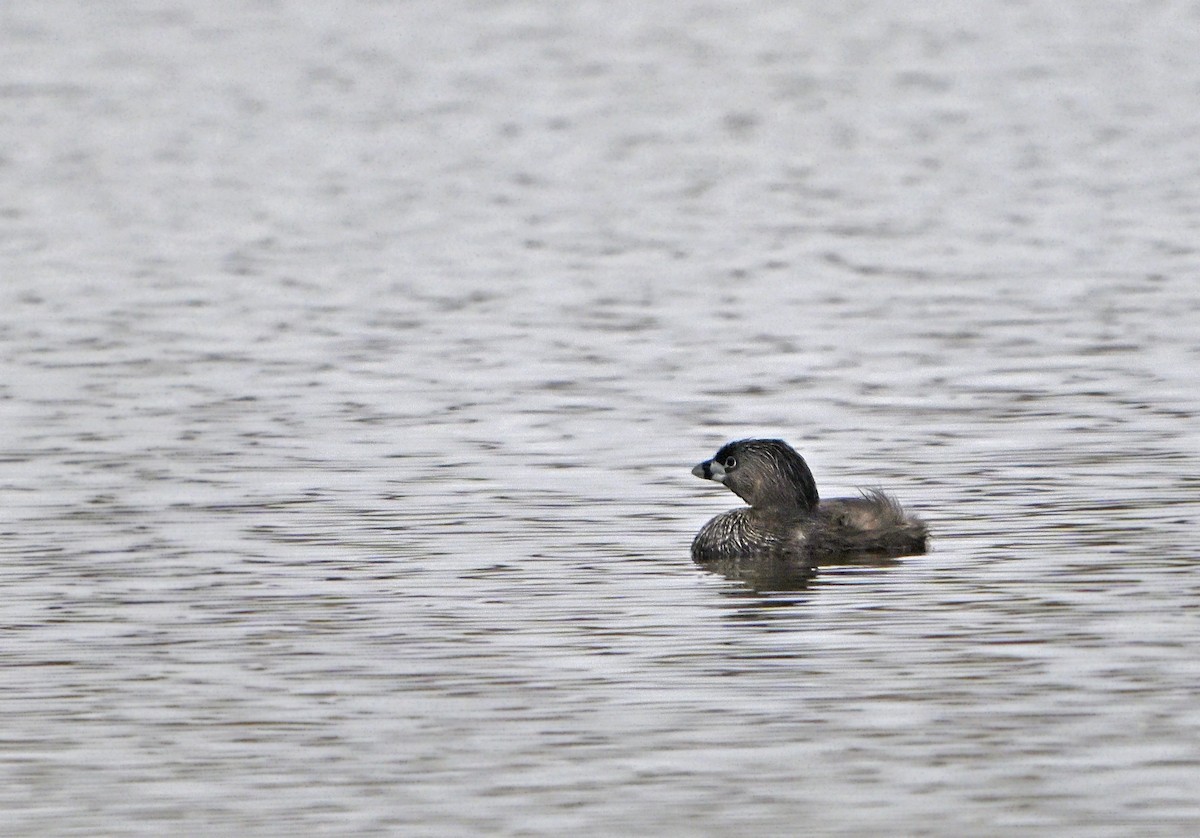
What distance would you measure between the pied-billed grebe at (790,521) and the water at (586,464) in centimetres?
35

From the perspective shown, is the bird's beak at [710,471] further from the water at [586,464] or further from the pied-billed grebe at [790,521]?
the water at [586,464]

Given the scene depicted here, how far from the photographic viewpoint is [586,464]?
1677 cm

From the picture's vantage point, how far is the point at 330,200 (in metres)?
32.2

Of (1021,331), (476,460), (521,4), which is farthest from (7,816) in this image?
(521,4)

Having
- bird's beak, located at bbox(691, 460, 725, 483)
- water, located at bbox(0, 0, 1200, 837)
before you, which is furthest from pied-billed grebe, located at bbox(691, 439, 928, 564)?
water, located at bbox(0, 0, 1200, 837)

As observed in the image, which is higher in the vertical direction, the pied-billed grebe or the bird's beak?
the bird's beak

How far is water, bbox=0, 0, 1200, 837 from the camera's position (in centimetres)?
1010

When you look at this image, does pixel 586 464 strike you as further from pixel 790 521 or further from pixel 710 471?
pixel 790 521

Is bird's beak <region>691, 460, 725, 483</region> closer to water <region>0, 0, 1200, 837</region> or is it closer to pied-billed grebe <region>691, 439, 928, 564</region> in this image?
pied-billed grebe <region>691, 439, 928, 564</region>

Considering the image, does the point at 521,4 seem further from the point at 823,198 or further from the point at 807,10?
the point at 823,198

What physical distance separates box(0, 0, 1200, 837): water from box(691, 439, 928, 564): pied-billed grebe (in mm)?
355

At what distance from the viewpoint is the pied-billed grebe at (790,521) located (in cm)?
1402

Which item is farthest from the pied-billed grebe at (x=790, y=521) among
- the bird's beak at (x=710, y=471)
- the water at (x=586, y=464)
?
the water at (x=586, y=464)

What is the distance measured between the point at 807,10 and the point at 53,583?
47199 mm
